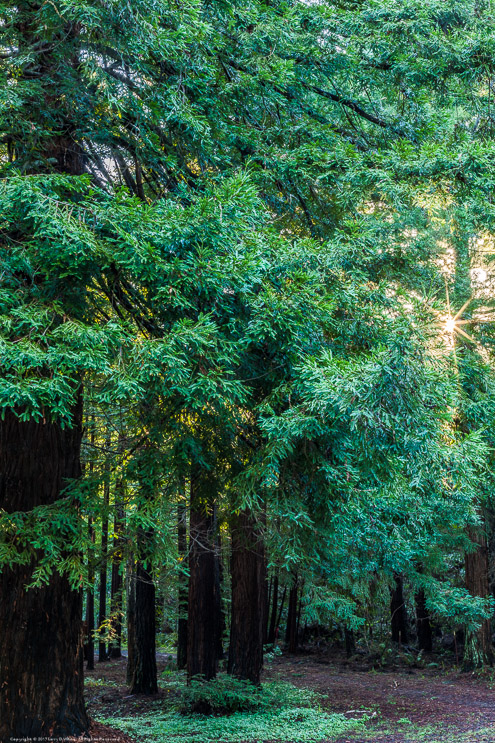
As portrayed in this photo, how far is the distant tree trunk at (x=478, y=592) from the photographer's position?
1521 centimetres

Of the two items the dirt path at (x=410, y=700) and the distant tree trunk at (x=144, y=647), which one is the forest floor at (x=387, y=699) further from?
the distant tree trunk at (x=144, y=647)

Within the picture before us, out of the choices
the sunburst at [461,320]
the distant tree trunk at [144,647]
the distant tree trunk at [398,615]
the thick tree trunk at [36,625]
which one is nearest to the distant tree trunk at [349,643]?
the distant tree trunk at [398,615]

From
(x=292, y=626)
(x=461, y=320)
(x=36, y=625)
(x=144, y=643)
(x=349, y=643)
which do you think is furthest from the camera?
(x=292, y=626)

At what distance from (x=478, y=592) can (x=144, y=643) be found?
8361 millimetres

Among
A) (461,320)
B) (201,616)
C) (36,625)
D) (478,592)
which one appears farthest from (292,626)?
(36,625)

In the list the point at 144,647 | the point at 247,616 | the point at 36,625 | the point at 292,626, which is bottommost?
the point at 292,626

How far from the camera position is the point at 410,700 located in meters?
12.2

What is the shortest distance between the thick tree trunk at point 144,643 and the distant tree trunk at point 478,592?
809cm

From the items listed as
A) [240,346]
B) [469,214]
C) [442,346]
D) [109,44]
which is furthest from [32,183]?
[469,214]

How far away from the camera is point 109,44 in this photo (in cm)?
523

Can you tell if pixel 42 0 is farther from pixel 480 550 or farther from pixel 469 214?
pixel 480 550

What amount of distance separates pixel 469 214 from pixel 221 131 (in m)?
2.66

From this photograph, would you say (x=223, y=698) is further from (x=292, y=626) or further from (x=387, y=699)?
(x=292, y=626)

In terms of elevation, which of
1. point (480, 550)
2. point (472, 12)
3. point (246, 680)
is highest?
point (472, 12)
